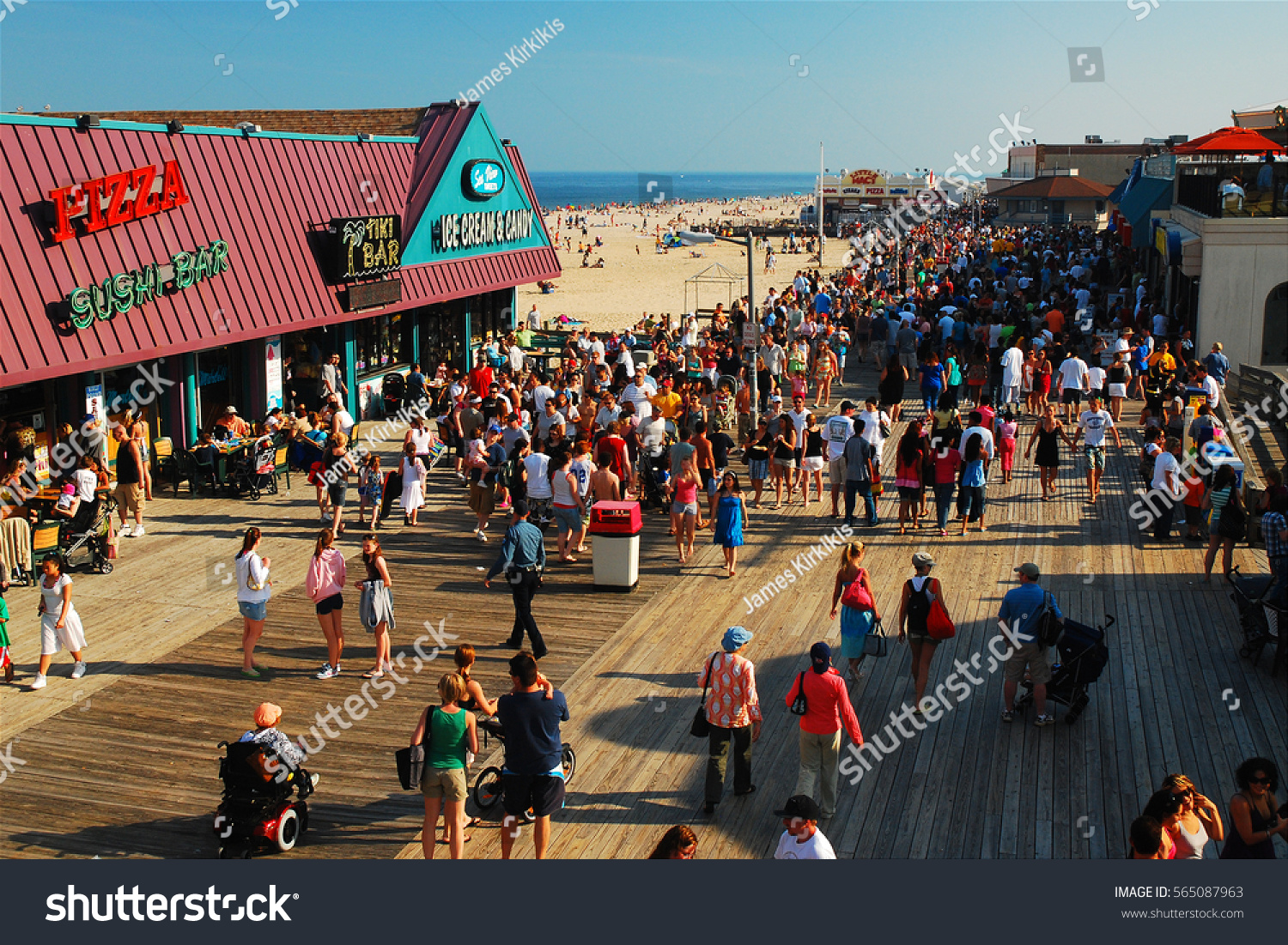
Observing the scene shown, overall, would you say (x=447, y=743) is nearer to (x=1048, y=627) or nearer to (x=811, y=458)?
(x=1048, y=627)

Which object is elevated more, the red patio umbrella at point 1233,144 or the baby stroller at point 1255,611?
the red patio umbrella at point 1233,144

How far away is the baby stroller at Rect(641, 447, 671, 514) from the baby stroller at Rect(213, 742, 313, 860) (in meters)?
9.52

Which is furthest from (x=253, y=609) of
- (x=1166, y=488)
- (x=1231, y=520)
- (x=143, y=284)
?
(x=1166, y=488)

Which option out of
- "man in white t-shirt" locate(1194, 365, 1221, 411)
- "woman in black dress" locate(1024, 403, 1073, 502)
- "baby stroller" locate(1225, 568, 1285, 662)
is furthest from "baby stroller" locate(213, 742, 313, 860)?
"man in white t-shirt" locate(1194, 365, 1221, 411)

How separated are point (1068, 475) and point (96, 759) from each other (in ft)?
49.0

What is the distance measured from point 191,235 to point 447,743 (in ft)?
42.9

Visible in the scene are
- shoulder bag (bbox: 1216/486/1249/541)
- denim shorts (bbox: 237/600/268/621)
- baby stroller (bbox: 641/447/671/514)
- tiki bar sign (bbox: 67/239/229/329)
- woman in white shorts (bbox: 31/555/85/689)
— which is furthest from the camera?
baby stroller (bbox: 641/447/671/514)

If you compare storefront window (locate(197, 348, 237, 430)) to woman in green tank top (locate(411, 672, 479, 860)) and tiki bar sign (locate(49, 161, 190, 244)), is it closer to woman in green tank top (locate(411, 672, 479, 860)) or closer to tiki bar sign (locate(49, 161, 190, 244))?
tiki bar sign (locate(49, 161, 190, 244))

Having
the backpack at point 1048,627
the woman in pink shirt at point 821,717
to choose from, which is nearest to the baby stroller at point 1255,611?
the backpack at point 1048,627

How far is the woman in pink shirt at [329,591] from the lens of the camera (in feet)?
36.7

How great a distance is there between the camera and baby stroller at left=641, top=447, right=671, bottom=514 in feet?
57.1

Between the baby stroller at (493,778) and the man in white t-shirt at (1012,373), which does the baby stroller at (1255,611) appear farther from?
the man in white t-shirt at (1012,373)

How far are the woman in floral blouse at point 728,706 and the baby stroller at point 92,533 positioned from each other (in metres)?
9.26

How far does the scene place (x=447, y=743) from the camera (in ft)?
25.7
